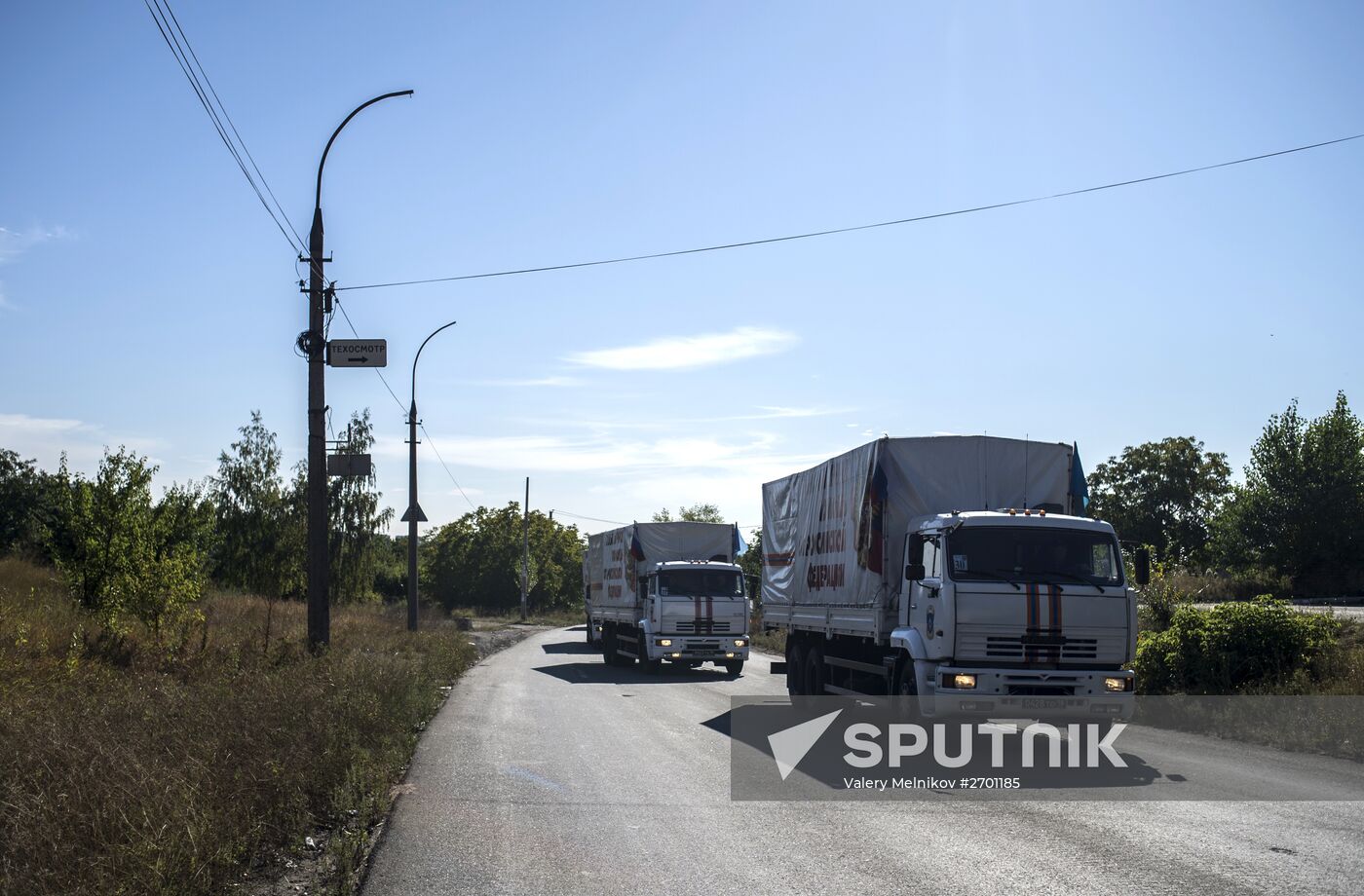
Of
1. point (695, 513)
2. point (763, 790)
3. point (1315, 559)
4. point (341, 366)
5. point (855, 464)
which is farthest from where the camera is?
point (695, 513)

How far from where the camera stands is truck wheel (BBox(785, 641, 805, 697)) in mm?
17484

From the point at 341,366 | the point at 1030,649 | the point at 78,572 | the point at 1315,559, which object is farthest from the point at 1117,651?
the point at 1315,559

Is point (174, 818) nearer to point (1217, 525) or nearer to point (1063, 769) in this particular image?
point (1063, 769)

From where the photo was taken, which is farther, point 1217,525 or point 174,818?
point 1217,525

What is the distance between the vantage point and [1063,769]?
11.0m

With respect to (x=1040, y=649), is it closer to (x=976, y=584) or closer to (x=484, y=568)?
(x=976, y=584)

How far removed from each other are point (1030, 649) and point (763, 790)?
3748mm

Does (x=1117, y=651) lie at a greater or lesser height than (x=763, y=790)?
greater

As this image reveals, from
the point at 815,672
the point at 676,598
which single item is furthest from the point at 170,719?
the point at 676,598

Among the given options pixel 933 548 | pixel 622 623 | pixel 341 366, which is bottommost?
pixel 622 623

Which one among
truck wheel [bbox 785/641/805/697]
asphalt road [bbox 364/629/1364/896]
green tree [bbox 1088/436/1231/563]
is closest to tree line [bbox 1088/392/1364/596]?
green tree [bbox 1088/436/1231/563]

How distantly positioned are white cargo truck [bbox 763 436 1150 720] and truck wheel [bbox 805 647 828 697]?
0.33 meters

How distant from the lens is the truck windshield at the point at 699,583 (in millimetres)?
25312

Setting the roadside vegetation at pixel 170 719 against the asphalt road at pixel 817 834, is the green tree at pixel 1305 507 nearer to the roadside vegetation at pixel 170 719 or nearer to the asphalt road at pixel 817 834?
the roadside vegetation at pixel 170 719
